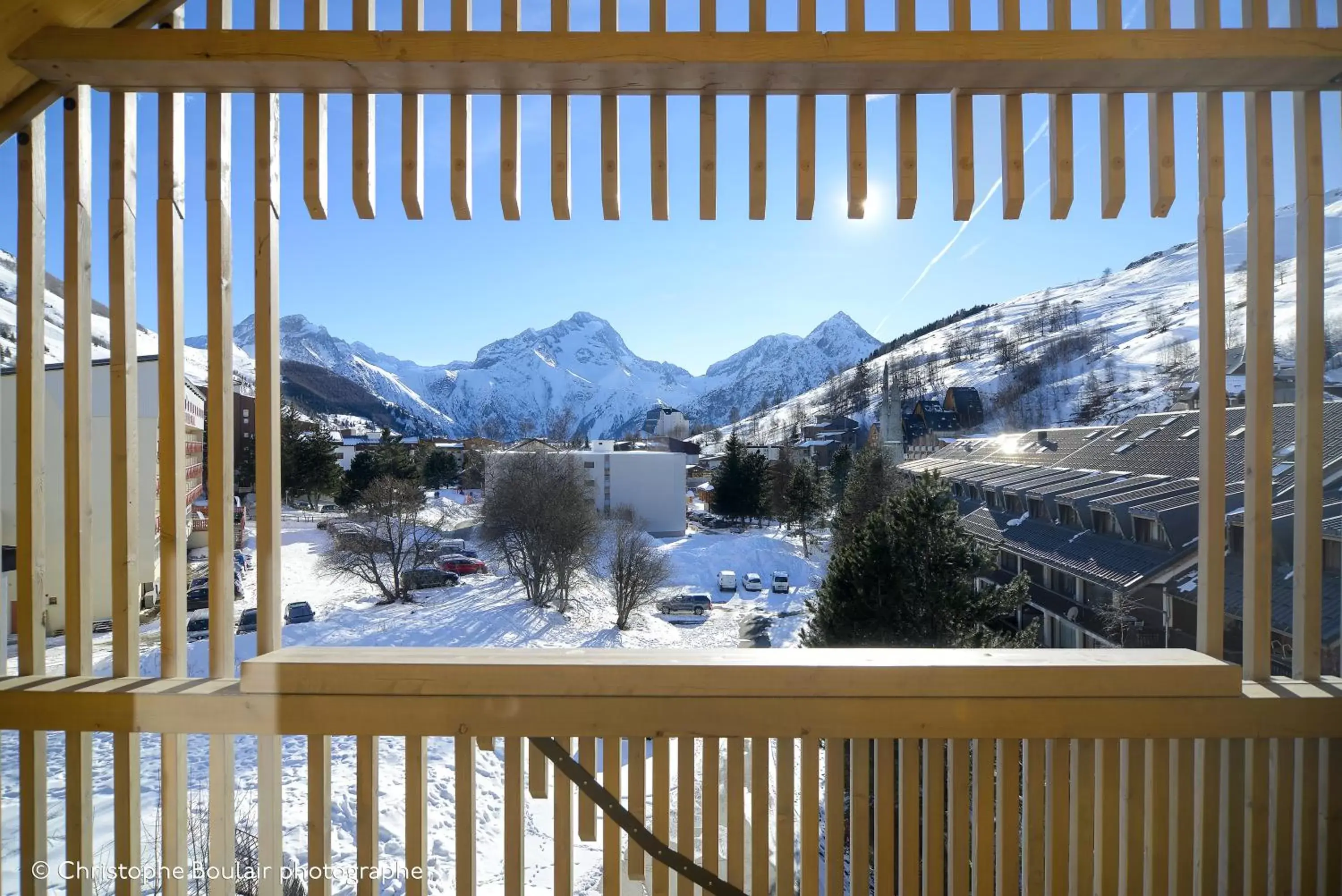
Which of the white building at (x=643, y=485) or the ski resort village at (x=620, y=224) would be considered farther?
the white building at (x=643, y=485)

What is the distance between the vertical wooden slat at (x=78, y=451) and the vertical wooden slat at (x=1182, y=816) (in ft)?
6.06

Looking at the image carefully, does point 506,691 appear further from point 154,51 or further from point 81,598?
point 154,51

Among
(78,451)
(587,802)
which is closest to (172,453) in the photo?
(78,451)

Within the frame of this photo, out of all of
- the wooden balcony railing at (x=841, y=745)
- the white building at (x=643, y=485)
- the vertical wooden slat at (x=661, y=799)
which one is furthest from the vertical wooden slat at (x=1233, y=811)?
the white building at (x=643, y=485)

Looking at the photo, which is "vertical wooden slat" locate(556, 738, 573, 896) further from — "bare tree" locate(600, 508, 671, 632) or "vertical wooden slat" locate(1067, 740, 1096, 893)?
"bare tree" locate(600, 508, 671, 632)

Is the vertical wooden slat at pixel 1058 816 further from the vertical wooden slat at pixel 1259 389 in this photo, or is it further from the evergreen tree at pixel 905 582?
the evergreen tree at pixel 905 582

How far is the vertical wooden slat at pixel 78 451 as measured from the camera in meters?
1.03

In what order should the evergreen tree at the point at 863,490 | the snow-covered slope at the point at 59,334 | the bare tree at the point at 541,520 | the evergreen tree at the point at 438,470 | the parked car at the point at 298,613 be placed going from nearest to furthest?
the snow-covered slope at the point at 59,334, the parked car at the point at 298,613, the evergreen tree at the point at 863,490, the bare tree at the point at 541,520, the evergreen tree at the point at 438,470

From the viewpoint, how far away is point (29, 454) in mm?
1049

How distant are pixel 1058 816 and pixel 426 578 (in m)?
2.85

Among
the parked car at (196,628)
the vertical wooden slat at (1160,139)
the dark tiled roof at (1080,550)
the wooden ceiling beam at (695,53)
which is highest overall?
the wooden ceiling beam at (695,53)

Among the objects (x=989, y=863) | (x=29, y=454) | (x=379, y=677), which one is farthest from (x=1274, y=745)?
(x=29, y=454)

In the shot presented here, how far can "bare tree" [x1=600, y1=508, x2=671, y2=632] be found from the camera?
3.03 metres

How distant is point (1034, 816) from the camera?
0.99 m
